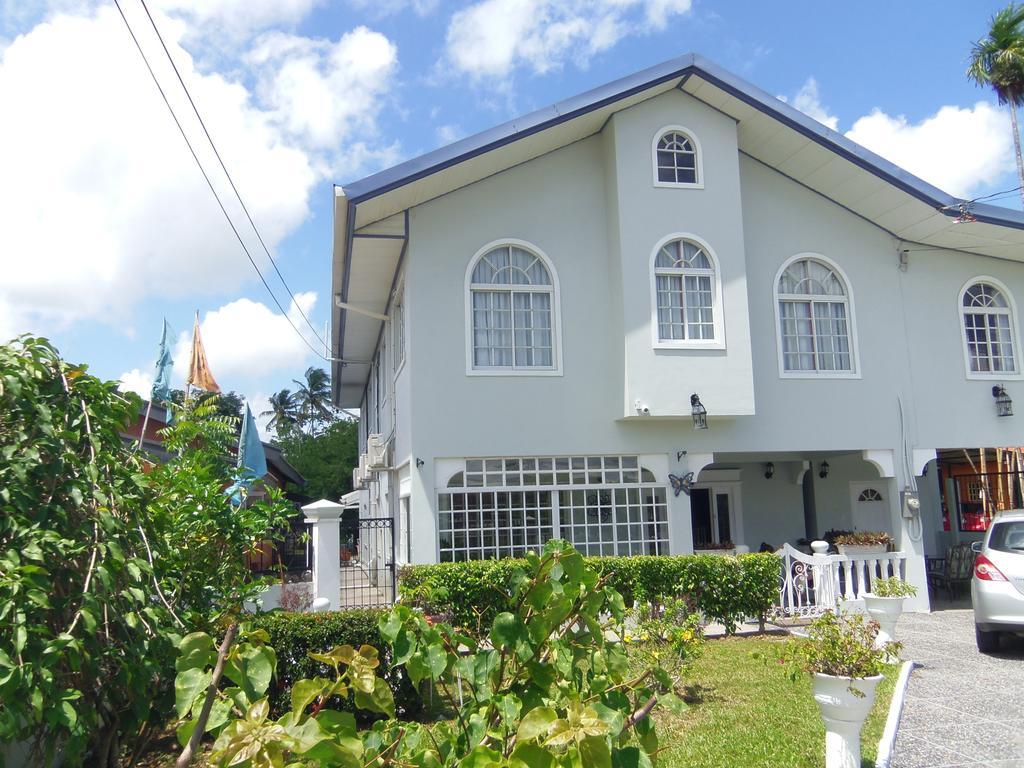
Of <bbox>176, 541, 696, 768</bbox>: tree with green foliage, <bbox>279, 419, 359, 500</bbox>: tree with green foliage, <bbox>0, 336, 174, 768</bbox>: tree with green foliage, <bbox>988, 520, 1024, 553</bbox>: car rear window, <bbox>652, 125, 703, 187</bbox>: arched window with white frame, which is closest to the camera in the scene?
<bbox>176, 541, 696, 768</bbox>: tree with green foliage

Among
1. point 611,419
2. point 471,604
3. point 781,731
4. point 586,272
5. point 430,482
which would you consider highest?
point 586,272

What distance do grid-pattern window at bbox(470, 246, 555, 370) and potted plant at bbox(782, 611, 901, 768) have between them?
7547 mm

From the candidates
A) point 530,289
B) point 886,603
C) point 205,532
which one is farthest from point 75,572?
point 530,289

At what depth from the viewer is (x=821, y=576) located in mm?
12445

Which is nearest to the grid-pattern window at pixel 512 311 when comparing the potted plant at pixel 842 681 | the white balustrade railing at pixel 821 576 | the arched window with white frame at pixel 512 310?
the arched window with white frame at pixel 512 310

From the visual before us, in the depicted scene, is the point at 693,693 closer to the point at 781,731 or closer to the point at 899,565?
the point at 781,731

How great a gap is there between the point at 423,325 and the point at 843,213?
25.6 ft

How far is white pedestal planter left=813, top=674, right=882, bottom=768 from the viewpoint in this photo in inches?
219

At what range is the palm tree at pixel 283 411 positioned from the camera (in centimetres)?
7450

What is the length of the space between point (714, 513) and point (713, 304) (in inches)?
224

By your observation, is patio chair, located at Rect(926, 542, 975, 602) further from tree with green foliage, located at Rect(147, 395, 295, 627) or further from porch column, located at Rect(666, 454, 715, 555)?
tree with green foliage, located at Rect(147, 395, 295, 627)

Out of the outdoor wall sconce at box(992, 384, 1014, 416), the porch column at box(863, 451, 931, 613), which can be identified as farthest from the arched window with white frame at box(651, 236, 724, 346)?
the outdoor wall sconce at box(992, 384, 1014, 416)

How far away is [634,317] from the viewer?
41.5ft

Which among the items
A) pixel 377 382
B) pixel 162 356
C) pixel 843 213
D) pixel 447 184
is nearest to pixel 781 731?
pixel 447 184
